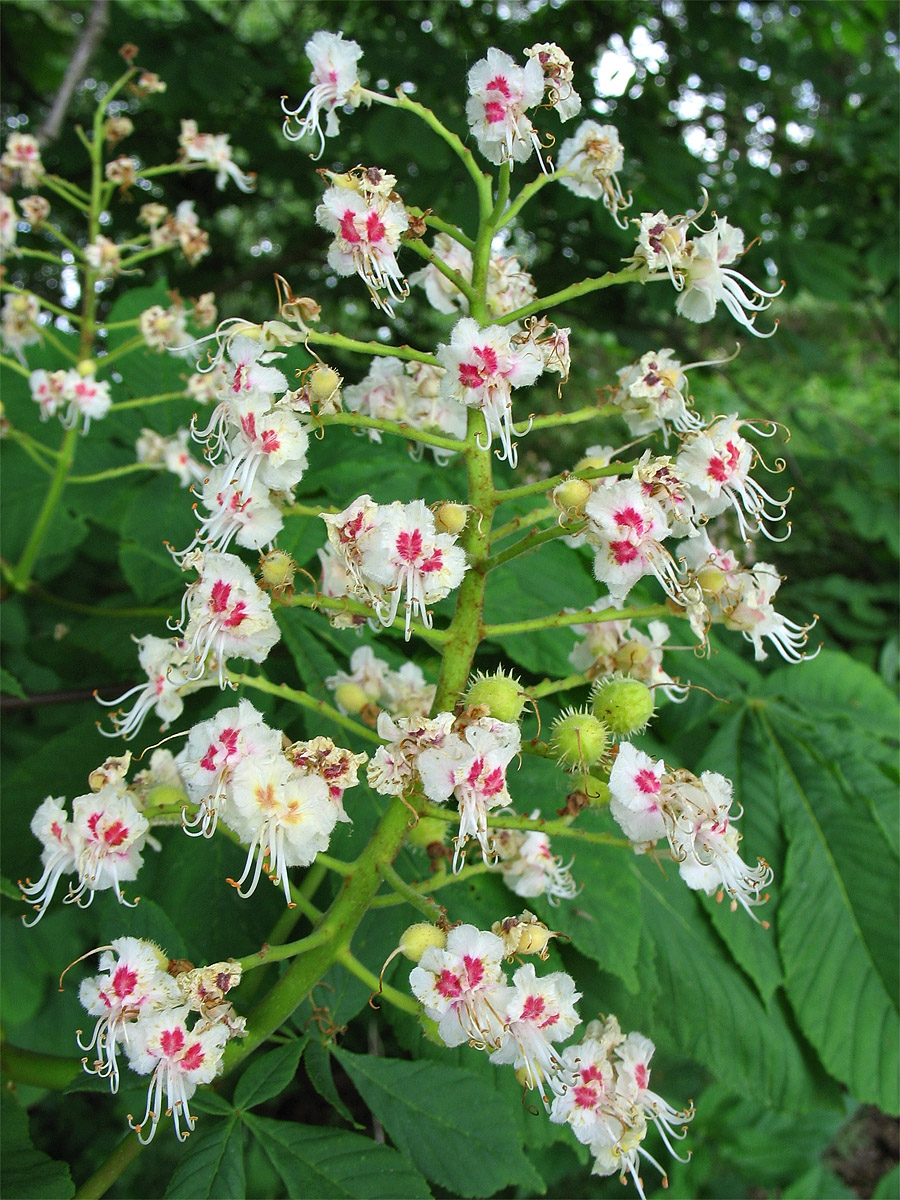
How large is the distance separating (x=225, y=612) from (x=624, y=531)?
471 mm

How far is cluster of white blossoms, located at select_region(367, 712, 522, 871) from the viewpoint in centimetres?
93

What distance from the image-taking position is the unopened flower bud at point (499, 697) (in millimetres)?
979

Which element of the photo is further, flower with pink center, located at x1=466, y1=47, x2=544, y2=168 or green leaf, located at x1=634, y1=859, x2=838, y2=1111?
green leaf, located at x1=634, y1=859, x2=838, y2=1111

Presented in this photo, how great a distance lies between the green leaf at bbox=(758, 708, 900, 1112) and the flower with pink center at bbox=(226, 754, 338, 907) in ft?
3.51

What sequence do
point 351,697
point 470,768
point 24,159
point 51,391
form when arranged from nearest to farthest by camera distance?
point 470,768
point 351,697
point 51,391
point 24,159

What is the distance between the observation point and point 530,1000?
0.97 meters

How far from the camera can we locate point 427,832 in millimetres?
1161

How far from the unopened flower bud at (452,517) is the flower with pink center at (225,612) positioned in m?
0.23

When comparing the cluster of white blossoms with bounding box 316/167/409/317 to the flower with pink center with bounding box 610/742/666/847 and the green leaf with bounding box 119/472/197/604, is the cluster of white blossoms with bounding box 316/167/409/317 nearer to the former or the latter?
the flower with pink center with bounding box 610/742/666/847

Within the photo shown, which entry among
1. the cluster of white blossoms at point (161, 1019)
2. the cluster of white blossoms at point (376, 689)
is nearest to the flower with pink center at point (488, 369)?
the cluster of white blossoms at point (376, 689)

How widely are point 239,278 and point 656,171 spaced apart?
1.99 meters

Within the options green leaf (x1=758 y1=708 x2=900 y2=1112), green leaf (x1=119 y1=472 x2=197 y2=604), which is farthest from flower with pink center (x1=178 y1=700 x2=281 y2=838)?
green leaf (x1=758 y1=708 x2=900 y2=1112)

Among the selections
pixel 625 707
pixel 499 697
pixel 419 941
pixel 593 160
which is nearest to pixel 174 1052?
pixel 419 941

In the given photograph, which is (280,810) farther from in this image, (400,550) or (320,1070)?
(320,1070)
